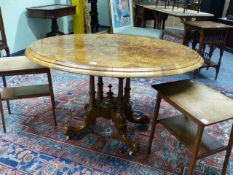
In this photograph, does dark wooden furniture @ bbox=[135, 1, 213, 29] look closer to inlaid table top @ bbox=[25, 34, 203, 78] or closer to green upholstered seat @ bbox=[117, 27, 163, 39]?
green upholstered seat @ bbox=[117, 27, 163, 39]

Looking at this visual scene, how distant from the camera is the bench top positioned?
115 cm

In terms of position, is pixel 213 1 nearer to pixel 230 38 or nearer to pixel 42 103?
pixel 230 38

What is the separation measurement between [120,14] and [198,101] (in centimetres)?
211

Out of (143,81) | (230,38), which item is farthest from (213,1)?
(143,81)

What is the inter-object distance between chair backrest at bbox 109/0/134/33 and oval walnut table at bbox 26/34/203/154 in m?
1.13

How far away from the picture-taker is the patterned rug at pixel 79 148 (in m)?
1.48

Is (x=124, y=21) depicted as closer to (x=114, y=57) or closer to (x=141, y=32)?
(x=141, y=32)

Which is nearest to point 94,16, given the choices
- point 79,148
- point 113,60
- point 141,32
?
point 141,32

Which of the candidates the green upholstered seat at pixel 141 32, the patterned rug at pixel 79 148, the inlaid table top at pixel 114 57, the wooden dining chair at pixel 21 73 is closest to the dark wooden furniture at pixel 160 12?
the green upholstered seat at pixel 141 32

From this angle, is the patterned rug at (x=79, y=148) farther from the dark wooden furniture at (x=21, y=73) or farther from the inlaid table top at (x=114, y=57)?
the inlaid table top at (x=114, y=57)

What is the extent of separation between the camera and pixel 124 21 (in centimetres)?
315

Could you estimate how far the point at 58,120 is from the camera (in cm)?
198

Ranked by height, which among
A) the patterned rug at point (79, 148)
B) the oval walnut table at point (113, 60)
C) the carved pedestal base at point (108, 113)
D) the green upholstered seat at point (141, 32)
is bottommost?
the patterned rug at point (79, 148)

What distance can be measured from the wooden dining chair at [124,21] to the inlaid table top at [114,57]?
1.15 m
